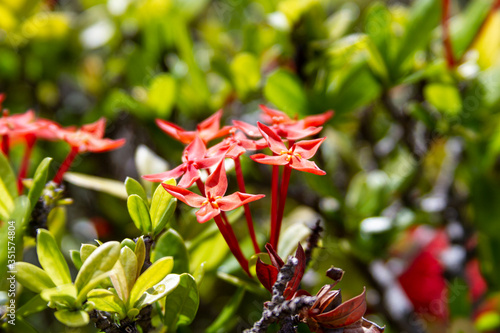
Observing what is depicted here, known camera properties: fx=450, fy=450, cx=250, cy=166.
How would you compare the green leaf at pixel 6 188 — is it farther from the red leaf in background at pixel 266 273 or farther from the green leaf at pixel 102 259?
the red leaf in background at pixel 266 273

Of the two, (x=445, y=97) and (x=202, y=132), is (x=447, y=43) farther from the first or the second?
(x=202, y=132)

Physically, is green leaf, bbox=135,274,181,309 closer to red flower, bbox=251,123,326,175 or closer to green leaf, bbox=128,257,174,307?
green leaf, bbox=128,257,174,307

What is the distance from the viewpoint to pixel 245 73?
90 centimetres

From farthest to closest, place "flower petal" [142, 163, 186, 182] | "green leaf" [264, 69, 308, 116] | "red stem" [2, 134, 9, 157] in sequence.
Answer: "green leaf" [264, 69, 308, 116]
"red stem" [2, 134, 9, 157]
"flower petal" [142, 163, 186, 182]

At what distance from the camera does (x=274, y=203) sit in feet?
1.80

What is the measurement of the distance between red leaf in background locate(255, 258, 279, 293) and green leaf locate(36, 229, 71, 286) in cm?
20

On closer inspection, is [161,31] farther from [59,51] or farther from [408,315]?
[408,315]

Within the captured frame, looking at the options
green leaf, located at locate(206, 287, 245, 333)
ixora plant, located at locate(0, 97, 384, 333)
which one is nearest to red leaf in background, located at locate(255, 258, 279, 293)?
ixora plant, located at locate(0, 97, 384, 333)

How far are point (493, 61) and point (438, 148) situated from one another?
24cm

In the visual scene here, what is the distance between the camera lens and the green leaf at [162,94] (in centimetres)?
85

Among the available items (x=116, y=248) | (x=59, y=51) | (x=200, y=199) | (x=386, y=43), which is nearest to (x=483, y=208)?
(x=386, y=43)

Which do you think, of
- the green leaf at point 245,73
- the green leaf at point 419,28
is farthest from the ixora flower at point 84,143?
the green leaf at point 419,28

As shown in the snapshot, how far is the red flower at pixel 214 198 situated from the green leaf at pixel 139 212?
0.12 feet

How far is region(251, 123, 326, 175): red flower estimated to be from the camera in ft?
1.64
